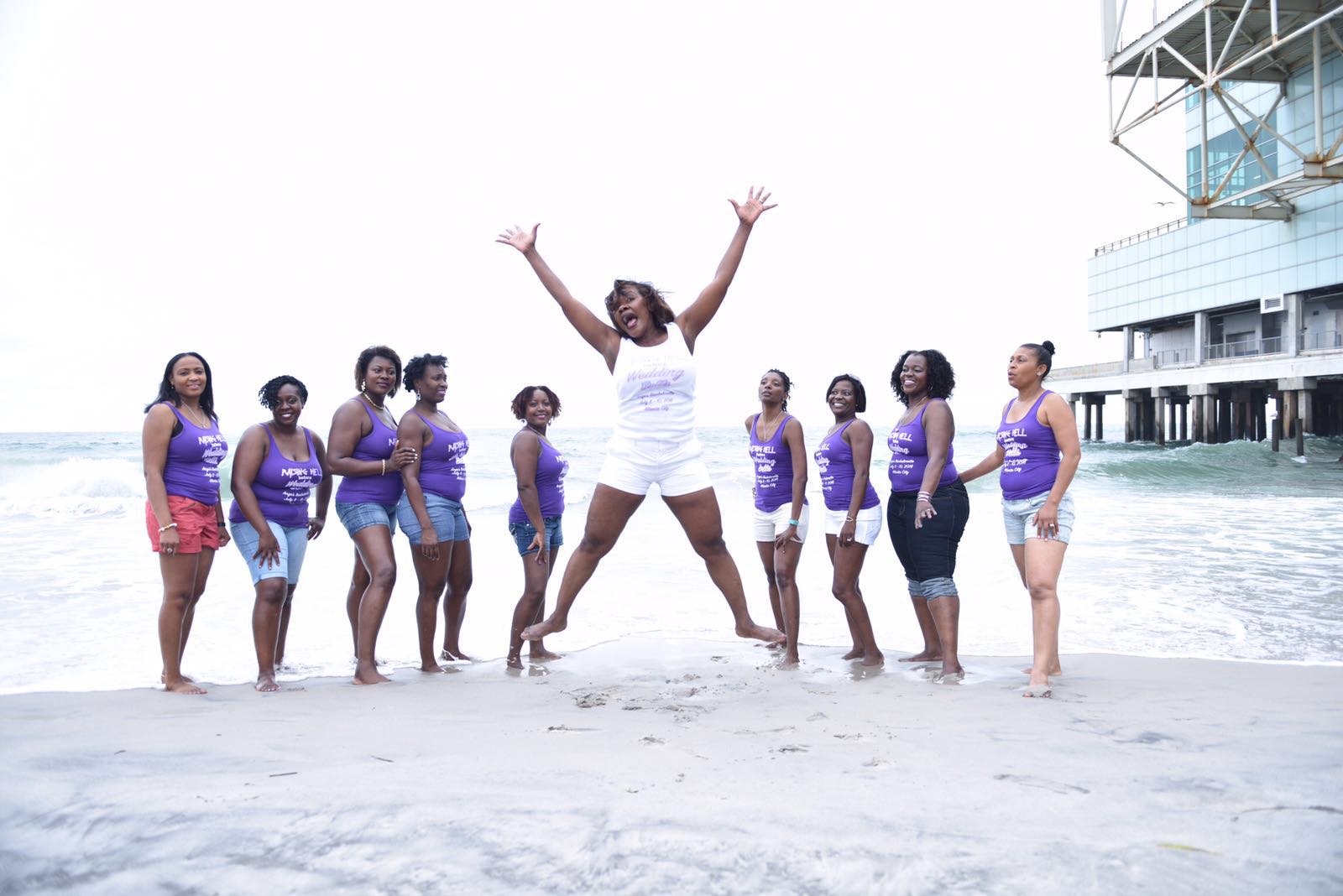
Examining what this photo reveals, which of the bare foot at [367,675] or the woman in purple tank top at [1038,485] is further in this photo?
the bare foot at [367,675]

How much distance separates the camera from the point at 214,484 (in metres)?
4.85

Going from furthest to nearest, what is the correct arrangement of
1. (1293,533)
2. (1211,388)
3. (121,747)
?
(1211,388)
(1293,533)
(121,747)

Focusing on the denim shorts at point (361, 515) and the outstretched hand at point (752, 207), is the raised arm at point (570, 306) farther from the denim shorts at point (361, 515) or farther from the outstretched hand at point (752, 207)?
the denim shorts at point (361, 515)

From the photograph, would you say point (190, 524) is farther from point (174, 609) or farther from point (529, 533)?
point (529, 533)

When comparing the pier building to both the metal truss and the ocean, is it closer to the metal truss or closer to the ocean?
the metal truss

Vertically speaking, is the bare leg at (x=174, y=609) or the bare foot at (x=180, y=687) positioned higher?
the bare leg at (x=174, y=609)

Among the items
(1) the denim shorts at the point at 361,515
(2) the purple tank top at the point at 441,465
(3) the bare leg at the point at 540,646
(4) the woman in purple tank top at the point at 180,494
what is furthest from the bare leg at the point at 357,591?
(3) the bare leg at the point at 540,646

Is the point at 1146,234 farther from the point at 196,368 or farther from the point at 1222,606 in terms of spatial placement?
the point at 196,368

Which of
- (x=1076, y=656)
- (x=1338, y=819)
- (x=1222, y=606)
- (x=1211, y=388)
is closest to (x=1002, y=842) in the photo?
(x=1338, y=819)

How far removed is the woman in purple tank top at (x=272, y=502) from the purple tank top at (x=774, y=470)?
104 inches

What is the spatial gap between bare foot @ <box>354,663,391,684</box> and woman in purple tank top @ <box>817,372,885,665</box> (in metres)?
2.60

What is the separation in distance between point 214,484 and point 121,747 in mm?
2050

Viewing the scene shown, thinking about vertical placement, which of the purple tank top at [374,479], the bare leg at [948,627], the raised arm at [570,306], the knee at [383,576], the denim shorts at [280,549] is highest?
the raised arm at [570,306]

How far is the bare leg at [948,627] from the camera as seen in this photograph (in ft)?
15.5
